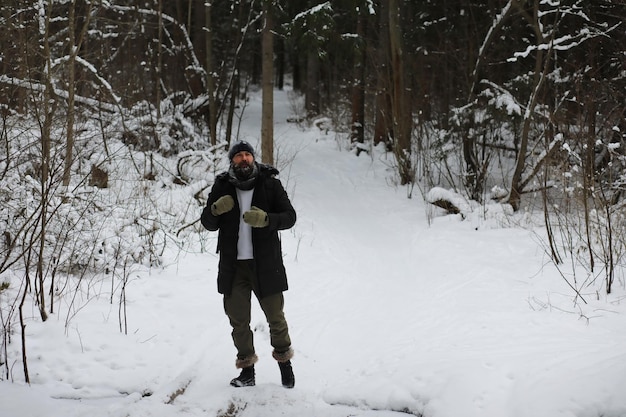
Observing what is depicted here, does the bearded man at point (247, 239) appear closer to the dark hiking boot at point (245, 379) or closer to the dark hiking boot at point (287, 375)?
the dark hiking boot at point (287, 375)

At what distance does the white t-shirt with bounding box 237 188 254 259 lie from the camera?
12.4ft

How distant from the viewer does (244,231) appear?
381 centimetres

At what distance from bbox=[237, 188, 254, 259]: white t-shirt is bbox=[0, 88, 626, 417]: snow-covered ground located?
1.07 meters

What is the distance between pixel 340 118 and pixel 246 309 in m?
15.1

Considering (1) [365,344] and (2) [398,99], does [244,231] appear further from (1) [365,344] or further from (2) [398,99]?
(2) [398,99]

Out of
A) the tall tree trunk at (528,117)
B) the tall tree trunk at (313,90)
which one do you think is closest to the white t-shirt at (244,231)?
the tall tree trunk at (528,117)

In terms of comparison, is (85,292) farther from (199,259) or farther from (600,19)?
(600,19)

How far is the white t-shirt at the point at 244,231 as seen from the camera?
3791mm

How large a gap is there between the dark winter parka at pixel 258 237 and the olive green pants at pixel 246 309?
0.22 ft

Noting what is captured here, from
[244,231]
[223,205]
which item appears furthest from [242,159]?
[244,231]

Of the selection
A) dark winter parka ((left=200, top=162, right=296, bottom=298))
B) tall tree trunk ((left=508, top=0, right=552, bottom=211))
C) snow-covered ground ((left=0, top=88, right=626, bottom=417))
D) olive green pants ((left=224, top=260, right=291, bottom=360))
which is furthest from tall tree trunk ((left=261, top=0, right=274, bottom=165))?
olive green pants ((left=224, top=260, right=291, bottom=360))

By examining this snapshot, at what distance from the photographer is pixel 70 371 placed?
398 cm

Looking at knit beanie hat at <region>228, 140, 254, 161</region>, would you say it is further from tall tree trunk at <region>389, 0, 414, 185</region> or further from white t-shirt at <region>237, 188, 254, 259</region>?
tall tree trunk at <region>389, 0, 414, 185</region>

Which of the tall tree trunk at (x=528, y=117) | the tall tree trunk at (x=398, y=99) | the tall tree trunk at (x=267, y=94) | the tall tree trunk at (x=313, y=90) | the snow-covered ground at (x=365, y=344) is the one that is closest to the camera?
the snow-covered ground at (x=365, y=344)
